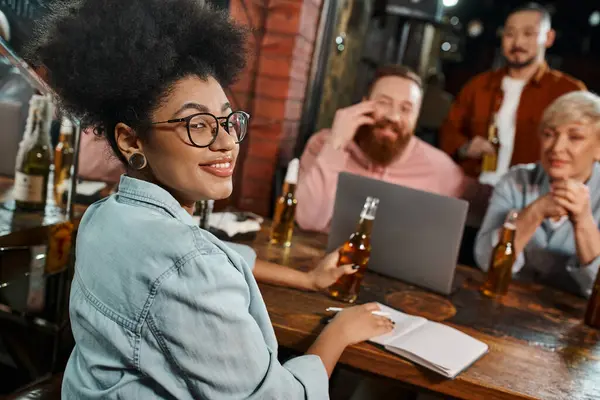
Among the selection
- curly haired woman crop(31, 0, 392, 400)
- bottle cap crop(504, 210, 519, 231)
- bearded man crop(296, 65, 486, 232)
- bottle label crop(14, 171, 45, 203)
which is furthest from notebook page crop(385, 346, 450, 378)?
bottle label crop(14, 171, 45, 203)

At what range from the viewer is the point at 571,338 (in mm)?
1234

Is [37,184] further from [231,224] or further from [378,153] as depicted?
[378,153]

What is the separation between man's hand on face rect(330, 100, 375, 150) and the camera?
223cm

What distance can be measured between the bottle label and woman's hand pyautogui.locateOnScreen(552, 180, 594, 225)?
1592 millimetres

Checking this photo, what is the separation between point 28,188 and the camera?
5.07ft

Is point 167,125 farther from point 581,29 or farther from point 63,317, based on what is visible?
point 581,29

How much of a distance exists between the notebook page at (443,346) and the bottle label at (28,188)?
1173 mm

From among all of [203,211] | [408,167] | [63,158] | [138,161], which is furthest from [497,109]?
[138,161]

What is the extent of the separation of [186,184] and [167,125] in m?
0.10

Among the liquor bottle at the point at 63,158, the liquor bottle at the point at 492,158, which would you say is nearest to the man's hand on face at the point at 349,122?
the liquor bottle at the point at 492,158

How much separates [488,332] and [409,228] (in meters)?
0.34

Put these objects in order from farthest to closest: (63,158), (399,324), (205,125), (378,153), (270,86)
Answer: (270,86)
(378,153)
(63,158)
(399,324)
(205,125)

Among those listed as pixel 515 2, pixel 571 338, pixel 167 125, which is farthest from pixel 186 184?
pixel 515 2

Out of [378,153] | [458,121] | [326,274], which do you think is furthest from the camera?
[458,121]
